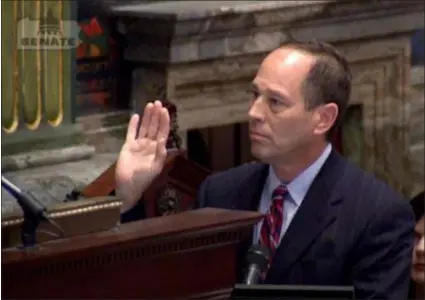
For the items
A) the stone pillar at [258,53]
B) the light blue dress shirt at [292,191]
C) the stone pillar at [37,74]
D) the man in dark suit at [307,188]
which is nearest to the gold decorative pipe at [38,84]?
the stone pillar at [37,74]

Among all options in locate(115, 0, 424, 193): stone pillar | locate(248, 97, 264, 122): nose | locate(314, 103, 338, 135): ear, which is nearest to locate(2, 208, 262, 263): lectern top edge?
locate(248, 97, 264, 122): nose

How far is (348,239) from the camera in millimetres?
2738

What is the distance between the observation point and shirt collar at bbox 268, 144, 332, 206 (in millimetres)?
2826

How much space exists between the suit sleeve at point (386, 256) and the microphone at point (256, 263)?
36 centimetres

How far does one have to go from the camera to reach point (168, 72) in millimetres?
4602

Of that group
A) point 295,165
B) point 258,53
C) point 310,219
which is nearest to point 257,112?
point 295,165

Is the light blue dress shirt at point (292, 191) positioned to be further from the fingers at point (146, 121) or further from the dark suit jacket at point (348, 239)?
the fingers at point (146, 121)

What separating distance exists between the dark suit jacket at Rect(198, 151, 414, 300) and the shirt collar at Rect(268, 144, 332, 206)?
1 centimetres

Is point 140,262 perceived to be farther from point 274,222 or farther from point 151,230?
point 274,222

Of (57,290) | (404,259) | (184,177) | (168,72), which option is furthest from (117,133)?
(57,290)

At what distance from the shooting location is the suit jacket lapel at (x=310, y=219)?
108 inches

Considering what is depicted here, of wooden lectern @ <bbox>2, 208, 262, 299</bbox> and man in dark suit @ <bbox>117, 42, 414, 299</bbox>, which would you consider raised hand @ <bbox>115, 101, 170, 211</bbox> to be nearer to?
man in dark suit @ <bbox>117, 42, 414, 299</bbox>

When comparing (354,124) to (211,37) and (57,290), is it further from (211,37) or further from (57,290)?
(57,290)

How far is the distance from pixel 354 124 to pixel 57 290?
3.51 metres
